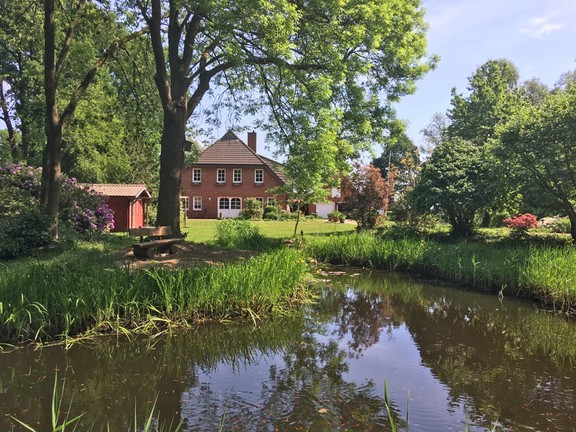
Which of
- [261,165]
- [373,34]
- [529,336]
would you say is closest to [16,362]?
[529,336]

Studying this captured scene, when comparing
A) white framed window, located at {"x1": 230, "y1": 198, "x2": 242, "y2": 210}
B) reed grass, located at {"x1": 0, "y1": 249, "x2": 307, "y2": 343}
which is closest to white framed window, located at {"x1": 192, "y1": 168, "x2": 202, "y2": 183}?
white framed window, located at {"x1": 230, "y1": 198, "x2": 242, "y2": 210}

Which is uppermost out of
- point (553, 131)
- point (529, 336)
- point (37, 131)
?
point (37, 131)

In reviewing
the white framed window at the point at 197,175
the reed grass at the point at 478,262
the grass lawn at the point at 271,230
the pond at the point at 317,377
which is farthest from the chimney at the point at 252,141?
the pond at the point at 317,377

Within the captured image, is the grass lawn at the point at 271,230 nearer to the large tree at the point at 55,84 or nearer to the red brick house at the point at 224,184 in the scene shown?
the large tree at the point at 55,84

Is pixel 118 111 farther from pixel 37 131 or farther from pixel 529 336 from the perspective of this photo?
pixel 529 336

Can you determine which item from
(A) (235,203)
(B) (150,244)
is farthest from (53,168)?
(A) (235,203)

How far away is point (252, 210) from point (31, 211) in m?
27.6

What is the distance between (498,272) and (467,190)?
6826 millimetres

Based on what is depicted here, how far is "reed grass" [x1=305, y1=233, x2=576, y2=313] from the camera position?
9094 mm

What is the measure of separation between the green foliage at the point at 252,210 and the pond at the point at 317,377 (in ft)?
101

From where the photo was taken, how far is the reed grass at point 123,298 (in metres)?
6.10

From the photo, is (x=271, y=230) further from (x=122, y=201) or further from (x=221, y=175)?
(x=221, y=175)

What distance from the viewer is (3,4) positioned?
15977 mm

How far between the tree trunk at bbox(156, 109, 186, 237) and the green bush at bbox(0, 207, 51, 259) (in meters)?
2.96
